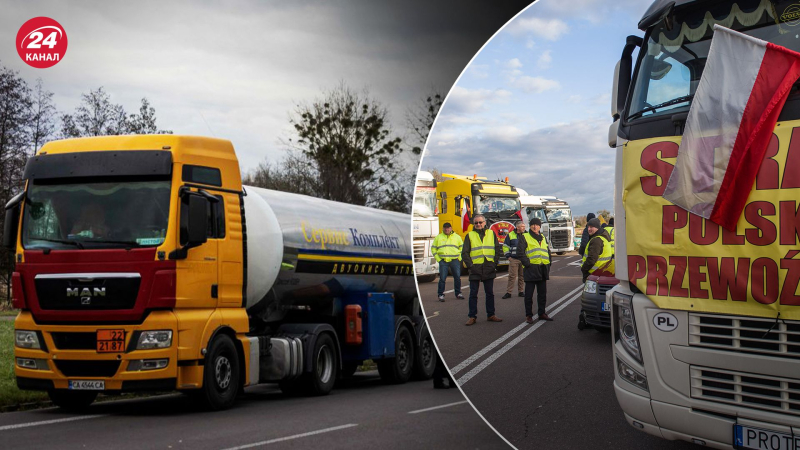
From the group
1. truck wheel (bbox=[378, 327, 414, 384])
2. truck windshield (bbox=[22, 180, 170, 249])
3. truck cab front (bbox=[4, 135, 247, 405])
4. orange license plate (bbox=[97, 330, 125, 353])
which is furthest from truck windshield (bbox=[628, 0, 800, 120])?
truck wheel (bbox=[378, 327, 414, 384])

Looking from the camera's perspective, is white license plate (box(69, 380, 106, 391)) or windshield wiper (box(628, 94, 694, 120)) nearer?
windshield wiper (box(628, 94, 694, 120))

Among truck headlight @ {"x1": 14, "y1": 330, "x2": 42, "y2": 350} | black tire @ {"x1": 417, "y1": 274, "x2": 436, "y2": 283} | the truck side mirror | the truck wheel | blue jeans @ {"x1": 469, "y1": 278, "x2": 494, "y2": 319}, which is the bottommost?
the truck wheel

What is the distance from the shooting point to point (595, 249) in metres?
3.59

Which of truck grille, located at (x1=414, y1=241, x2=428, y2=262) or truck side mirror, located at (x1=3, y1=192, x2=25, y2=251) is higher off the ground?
truck side mirror, located at (x1=3, y1=192, x2=25, y2=251)

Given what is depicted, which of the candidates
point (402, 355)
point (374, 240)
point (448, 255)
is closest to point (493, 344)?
point (448, 255)

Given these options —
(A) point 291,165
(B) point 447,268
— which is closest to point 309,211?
(B) point 447,268

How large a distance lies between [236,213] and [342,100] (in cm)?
2986

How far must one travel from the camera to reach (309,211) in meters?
12.5

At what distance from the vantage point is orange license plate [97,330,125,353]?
916 cm

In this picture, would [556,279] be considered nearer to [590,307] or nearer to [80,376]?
[590,307]

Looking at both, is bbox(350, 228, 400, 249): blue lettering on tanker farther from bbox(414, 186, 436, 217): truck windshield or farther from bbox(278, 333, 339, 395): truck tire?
bbox(414, 186, 436, 217): truck windshield

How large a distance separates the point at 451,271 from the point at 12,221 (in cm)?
787

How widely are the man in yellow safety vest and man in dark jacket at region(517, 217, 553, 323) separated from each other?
0.92 ft

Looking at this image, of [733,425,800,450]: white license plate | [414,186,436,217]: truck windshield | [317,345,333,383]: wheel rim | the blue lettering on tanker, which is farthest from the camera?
the blue lettering on tanker
